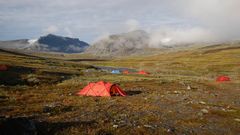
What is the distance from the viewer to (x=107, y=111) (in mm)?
25703

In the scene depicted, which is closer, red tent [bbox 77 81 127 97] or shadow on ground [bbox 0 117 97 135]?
shadow on ground [bbox 0 117 97 135]

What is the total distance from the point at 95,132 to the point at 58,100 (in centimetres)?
1475

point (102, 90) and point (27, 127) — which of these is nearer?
point (27, 127)

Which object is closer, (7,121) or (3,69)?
(7,121)

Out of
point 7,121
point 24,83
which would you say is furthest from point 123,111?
point 24,83

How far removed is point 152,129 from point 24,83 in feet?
112

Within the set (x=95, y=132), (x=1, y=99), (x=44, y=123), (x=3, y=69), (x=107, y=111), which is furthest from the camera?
(x=3, y=69)

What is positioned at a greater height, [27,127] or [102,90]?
[27,127]

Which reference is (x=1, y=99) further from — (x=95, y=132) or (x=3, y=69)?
(x=3, y=69)

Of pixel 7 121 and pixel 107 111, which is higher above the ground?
pixel 7 121

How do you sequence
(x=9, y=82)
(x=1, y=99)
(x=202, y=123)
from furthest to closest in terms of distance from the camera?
(x=9, y=82) < (x=1, y=99) < (x=202, y=123)

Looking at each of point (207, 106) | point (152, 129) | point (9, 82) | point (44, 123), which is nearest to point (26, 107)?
point (44, 123)

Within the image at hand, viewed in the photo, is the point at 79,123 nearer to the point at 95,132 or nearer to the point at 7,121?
the point at 95,132

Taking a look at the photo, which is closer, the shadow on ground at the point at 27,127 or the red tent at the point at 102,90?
the shadow on ground at the point at 27,127
